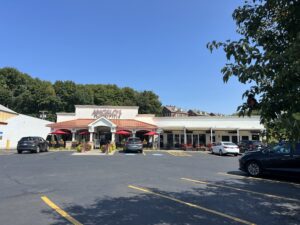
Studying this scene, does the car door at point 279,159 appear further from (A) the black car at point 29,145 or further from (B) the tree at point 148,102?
(B) the tree at point 148,102

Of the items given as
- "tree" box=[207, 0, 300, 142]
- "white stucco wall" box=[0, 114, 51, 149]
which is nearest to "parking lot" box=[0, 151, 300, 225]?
"tree" box=[207, 0, 300, 142]

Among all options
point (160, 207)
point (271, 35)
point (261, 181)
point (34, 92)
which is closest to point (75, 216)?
point (160, 207)

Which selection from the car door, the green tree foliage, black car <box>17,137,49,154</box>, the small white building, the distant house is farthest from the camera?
the distant house

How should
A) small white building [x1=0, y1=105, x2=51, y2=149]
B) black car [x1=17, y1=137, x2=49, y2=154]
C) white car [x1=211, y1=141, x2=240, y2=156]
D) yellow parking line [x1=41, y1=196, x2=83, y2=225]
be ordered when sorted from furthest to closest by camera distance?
small white building [x1=0, y1=105, x2=51, y2=149] < white car [x1=211, y1=141, x2=240, y2=156] < black car [x1=17, y1=137, x2=49, y2=154] < yellow parking line [x1=41, y1=196, x2=83, y2=225]

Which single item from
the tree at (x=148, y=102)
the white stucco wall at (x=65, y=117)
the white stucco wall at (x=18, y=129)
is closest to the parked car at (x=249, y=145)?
the white stucco wall at (x=65, y=117)

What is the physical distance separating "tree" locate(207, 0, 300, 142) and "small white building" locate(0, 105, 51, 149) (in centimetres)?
3795

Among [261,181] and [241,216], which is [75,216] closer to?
[241,216]

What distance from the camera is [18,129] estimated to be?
41562mm

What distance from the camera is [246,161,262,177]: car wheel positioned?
13.0 meters

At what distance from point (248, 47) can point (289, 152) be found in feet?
29.3

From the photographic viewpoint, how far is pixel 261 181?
38.6ft

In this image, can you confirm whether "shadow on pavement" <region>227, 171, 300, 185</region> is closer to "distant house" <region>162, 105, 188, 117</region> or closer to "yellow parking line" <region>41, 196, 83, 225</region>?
"yellow parking line" <region>41, 196, 83, 225</region>

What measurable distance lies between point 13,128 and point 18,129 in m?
1.05

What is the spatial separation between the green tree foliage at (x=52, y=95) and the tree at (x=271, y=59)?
209 ft
